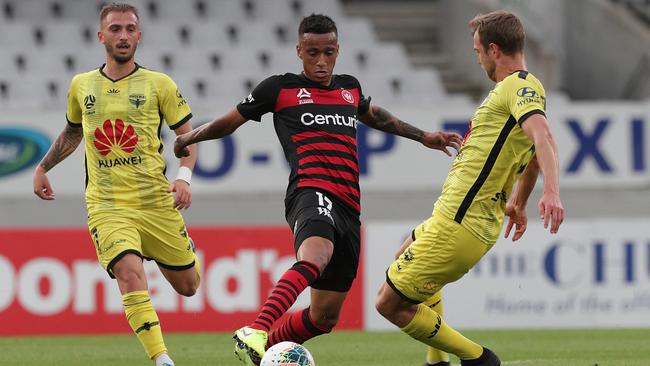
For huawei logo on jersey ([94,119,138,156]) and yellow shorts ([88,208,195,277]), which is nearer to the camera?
yellow shorts ([88,208,195,277])

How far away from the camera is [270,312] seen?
6.28 metres

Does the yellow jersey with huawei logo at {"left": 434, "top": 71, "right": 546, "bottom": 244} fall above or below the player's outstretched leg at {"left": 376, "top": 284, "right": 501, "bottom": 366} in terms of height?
above

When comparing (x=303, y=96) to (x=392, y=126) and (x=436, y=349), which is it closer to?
(x=392, y=126)

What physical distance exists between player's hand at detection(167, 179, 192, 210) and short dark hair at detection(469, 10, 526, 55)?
6.04 ft

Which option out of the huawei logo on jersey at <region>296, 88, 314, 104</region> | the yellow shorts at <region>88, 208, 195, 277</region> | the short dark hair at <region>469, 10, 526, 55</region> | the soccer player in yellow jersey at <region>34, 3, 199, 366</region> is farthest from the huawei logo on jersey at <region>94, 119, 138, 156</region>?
the short dark hair at <region>469, 10, 526, 55</region>

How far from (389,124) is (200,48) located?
999cm

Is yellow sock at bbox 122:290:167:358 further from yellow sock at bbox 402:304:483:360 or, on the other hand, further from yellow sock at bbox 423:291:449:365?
yellow sock at bbox 423:291:449:365

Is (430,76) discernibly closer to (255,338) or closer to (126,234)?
(126,234)

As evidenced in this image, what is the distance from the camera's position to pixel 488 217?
6.59 metres

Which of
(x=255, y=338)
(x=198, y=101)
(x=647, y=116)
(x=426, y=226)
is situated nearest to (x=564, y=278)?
(x=647, y=116)

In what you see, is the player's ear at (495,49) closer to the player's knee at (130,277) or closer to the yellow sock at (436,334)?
the yellow sock at (436,334)

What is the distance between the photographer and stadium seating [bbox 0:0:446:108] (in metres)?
16.5

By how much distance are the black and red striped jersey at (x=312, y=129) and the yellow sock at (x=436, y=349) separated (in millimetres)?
722

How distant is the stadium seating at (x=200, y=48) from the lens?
16500 millimetres
